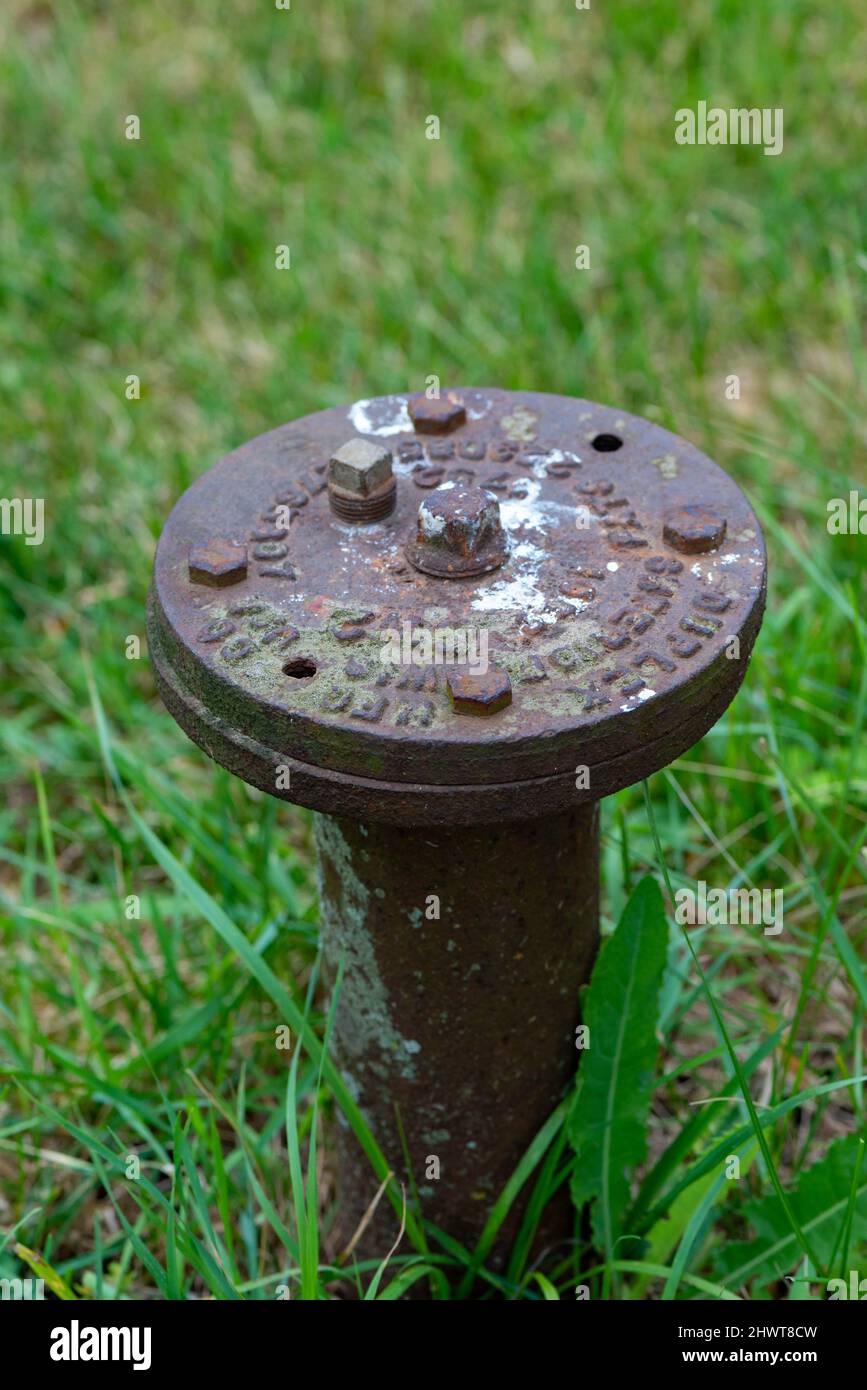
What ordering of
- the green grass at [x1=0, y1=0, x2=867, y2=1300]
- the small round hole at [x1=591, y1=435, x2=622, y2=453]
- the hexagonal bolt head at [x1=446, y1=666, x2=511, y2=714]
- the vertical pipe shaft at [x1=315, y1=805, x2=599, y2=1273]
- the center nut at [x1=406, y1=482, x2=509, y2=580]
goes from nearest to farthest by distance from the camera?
the hexagonal bolt head at [x1=446, y1=666, x2=511, y2=714]
the center nut at [x1=406, y1=482, x2=509, y2=580]
the vertical pipe shaft at [x1=315, y1=805, x2=599, y2=1273]
the small round hole at [x1=591, y1=435, x2=622, y2=453]
the green grass at [x1=0, y1=0, x2=867, y2=1300]

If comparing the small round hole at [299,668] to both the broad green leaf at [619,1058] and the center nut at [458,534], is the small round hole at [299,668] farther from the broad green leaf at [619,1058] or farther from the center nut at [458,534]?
the broad green leaf at [619,1058]

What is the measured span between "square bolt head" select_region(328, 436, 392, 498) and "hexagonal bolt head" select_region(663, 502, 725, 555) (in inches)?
12.8

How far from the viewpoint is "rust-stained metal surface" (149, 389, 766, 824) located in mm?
1440

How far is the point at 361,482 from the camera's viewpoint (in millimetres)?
1634

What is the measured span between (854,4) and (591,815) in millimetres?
3836

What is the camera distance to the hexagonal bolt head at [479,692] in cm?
143

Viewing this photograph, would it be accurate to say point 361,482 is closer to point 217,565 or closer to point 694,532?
point 217,565

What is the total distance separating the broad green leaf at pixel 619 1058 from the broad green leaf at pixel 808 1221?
0.17 meters

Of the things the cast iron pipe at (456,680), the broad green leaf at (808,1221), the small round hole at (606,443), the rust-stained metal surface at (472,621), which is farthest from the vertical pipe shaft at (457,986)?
the small round hole at (606,443)

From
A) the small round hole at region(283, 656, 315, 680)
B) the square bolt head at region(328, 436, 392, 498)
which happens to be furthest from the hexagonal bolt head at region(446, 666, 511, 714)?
the square bolt head at region(328, 436, 392, 498)

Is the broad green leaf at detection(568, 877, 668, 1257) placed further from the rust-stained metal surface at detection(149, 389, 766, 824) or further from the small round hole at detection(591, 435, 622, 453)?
the small round hole at detection(591, 435, 622, 453)

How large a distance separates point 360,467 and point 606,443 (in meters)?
0.37
